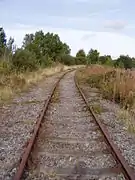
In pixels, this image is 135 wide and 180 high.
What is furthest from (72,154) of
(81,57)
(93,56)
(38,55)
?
(93,56)

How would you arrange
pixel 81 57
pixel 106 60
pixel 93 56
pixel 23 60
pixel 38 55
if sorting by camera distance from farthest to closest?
pixel 93 56 → pixel 81 57 → pixel 106 60 → pixel 38 55 → pixel 23 60

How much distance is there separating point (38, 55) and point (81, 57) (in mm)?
60996

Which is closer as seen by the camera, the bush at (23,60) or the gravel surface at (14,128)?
the gravel surface at (14,128)

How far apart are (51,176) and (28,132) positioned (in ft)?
10.0

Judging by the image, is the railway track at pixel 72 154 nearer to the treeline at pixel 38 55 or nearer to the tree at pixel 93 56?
the treeline at pixel 38 55

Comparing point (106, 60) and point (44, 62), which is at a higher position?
point (44, 62)

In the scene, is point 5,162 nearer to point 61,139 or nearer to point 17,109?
point 61,139

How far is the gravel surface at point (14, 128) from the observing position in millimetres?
6076

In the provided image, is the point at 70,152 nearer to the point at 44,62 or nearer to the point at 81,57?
the point at 44,62

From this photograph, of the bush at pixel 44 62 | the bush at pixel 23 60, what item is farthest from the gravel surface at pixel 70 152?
the bush at pixel 44 62

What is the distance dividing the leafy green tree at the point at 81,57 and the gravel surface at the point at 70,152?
285 ft

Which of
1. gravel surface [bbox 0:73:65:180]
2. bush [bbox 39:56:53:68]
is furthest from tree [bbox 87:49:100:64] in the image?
gravel surface [bbox 0:73:65:180]

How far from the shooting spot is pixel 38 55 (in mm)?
42406

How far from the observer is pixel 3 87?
16.4 metres
